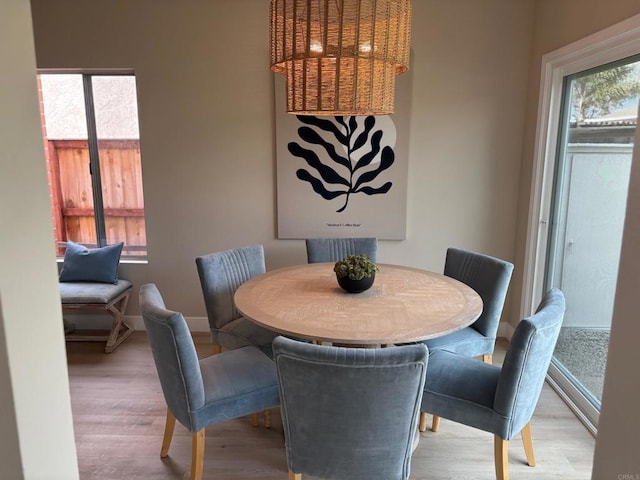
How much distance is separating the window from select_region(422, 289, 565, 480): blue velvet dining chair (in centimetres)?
285

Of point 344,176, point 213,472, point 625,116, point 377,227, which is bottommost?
point 213,472

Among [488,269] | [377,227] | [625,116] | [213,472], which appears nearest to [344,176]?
[377,227]

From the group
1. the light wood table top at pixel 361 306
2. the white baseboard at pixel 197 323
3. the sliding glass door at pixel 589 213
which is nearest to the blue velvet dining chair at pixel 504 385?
the light wood table top at pixel 361 306

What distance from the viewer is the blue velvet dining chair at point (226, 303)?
2656mm

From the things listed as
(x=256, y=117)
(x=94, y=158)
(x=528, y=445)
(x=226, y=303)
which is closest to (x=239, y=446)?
(x=226, y=303)

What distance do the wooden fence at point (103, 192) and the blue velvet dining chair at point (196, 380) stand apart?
1.94m

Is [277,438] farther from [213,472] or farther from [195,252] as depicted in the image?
[195,252]

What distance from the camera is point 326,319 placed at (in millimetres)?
2088

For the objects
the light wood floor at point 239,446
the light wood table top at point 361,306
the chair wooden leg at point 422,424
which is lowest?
the light wood floor at point 239,446

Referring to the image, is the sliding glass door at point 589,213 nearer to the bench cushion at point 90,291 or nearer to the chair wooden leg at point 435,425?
the chair wooden leg at point 435,425

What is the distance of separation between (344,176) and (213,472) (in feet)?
7.43

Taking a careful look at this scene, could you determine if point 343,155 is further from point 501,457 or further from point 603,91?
point 501,457

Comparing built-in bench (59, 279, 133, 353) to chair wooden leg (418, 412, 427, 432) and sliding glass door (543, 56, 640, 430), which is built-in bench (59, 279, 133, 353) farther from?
sliding glass door (543, 56, 640, 430)

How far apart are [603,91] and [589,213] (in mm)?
727
